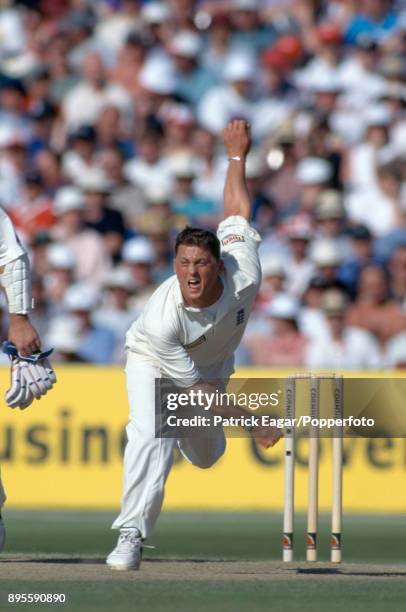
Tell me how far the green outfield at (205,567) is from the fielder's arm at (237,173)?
5.37 ft

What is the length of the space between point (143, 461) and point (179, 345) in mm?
533

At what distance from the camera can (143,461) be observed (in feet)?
22.6

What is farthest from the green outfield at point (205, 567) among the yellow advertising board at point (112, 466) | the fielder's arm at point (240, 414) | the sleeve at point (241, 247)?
the sleeve at point (241, 247)

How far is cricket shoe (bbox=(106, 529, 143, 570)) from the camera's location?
6.80 meters

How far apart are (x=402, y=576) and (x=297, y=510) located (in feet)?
12.5

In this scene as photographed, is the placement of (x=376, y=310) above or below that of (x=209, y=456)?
above

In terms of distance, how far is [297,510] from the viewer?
1070cm

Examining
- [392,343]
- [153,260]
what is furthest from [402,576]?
[153,260]

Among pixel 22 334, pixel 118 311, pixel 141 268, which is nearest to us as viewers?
pixel 22 334

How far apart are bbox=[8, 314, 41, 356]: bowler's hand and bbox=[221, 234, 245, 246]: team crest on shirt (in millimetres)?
1212

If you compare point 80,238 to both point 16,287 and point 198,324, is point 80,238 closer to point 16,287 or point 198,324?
point 198,324

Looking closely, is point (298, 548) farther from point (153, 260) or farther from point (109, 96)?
point (109, 96)

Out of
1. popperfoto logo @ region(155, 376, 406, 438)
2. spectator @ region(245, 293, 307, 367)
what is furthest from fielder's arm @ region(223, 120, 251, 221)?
spectator @ region(245, 293, 307, 367)

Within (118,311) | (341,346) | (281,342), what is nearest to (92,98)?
(118,311)
